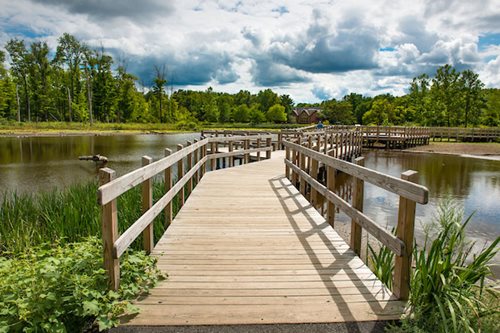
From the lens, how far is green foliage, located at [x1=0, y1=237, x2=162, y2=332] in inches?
105

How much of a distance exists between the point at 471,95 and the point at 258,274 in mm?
59598

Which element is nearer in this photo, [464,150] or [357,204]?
[357,204]

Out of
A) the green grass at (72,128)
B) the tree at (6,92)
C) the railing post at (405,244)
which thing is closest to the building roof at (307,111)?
the green grass at (72,128)

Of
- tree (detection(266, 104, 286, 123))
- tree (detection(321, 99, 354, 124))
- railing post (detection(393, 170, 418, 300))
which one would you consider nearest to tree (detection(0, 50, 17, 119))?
tree (detection(266, 104, 286, 123))

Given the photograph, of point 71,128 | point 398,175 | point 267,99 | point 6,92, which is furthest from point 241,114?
point 398,175

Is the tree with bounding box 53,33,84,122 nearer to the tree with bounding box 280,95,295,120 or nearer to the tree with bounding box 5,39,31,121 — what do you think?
the tree with bounding box 5,39,31,121

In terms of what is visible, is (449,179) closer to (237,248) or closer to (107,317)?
(237,248)

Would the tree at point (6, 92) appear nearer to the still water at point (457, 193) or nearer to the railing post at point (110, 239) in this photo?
the still water at point (457, 193)

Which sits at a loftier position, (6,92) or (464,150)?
(6,92)

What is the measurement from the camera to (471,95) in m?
53.2

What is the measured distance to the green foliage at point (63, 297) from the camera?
8.71 ft

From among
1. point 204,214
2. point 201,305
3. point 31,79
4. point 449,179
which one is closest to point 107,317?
point 201,305

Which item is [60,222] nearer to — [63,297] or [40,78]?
[63,297]

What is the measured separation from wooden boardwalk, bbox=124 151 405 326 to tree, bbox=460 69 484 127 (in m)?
56.4
